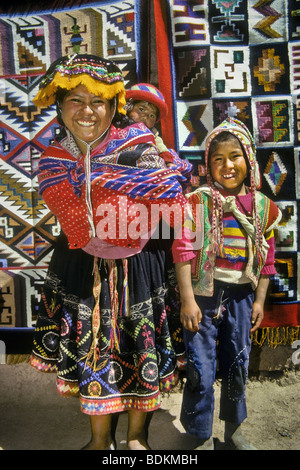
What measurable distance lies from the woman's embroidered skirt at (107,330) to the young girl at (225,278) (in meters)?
0.16

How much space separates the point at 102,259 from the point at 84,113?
634mm

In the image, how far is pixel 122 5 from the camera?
235 cm

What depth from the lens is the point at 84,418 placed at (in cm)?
229

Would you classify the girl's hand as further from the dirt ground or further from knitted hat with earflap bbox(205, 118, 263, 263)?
the dirt ground

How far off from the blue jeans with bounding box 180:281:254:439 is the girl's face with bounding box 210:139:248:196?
1.62 feet

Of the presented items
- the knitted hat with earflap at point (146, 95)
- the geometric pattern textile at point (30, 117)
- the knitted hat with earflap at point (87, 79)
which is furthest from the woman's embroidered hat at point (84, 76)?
the geometric pattern textile at point (30, 117)

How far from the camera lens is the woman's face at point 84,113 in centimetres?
166

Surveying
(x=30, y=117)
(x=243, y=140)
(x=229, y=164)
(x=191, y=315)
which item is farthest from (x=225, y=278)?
(x=30, y=117)

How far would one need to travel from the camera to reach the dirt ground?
2.04 meters

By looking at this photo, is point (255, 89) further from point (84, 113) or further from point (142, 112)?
point (84, 113)

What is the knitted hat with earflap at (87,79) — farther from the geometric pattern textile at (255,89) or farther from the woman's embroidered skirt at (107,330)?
the geometric pattern textile at (255,89)

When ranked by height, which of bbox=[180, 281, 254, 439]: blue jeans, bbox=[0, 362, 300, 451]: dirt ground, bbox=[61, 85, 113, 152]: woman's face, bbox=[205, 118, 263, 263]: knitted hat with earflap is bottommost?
bbox=[0, 362, 300, 451]: dirt ground

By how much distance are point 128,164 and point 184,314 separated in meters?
0.72

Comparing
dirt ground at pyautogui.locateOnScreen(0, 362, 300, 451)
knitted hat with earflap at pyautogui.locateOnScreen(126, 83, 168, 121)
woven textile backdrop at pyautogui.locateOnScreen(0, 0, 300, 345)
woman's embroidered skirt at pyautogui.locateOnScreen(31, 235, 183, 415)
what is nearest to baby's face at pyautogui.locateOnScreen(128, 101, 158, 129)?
knitted hat with earflap at pyautogui.locateOnScreen(126, 83, 168, 121)
